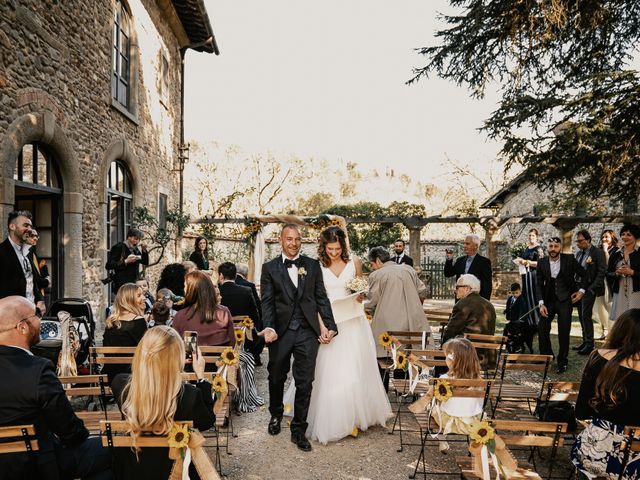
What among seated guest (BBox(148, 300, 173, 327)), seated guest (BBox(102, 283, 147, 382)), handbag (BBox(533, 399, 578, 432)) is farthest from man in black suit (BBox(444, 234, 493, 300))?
seated guest (BBox(102, 283, 147, 382))

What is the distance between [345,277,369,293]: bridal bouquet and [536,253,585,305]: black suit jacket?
3740 mm

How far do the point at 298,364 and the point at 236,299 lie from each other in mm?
2255

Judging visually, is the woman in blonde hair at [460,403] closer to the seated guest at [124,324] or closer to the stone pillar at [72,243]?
the seated guest at [124,324]

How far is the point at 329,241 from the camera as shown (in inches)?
196

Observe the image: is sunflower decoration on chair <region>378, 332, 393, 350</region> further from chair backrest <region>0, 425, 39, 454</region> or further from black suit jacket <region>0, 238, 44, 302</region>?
black suit jacket <region>0, 238, 44, 302</region>

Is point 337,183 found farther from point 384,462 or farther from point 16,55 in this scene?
point 384,462

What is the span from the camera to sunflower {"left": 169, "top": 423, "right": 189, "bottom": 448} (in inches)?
98.2

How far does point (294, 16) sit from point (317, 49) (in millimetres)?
13583

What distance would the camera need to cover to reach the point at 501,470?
291 centimetres

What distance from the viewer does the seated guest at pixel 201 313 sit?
193 inches

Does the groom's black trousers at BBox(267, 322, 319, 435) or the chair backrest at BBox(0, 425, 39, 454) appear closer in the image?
the chair backrest at BBox(0, 425, 39, 454)

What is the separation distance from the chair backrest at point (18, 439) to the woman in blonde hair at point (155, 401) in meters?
0.42

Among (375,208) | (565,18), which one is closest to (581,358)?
(565,18)

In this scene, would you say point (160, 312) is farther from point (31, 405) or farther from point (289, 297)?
point (31, 405)
